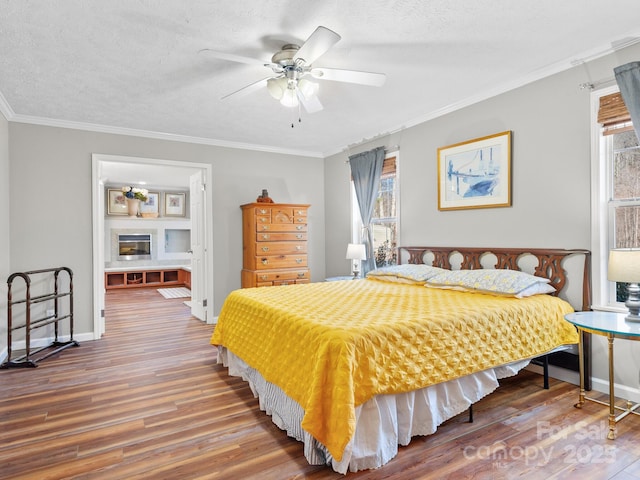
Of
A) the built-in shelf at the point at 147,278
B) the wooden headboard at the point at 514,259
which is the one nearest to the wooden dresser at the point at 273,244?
the wooden headboard at the point at 514,259

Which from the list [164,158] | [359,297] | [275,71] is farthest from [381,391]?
[164,158]

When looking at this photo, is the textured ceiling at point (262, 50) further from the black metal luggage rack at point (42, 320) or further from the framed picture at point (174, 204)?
the framed picture at point (174, 204)

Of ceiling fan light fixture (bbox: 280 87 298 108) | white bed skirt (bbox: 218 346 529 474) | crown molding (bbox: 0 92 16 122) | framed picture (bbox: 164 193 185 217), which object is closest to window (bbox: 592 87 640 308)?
white bed skirt (bbox: 218 346 529 474)

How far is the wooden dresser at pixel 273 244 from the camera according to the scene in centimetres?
495

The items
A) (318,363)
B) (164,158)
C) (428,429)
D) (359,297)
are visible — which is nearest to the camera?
(318,363)

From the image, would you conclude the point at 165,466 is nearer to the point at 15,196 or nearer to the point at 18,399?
the point at 18,399

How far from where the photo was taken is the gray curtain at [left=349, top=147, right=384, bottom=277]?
478 cm

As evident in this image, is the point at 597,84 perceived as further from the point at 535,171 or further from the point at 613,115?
the point at 535,171

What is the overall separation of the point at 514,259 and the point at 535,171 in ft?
2.54

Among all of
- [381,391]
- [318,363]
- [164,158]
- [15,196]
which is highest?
[164,158]

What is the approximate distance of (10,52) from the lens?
259 cm

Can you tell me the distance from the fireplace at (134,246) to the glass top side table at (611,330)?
29.0 ft

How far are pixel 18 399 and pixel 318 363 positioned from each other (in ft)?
8.00

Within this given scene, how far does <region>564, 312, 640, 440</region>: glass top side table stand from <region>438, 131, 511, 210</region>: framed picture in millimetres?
1238
